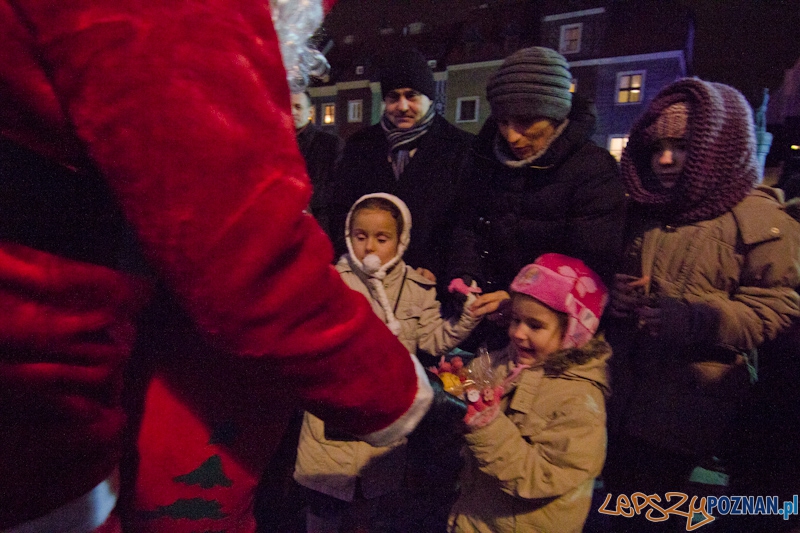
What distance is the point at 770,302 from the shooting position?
67.1 inches

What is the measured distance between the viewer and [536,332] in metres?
1.77

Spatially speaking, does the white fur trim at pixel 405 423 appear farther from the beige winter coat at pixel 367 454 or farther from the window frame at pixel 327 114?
the window frame at pixel 327 114

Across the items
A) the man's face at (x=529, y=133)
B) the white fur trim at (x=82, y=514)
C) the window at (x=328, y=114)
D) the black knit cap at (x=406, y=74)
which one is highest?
the window at (x=328, y=114)

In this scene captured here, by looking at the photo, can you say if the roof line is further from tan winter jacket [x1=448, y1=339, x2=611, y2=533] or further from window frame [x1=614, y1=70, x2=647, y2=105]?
tan winter jacket [x1=448, y1=339, x2=611, y2=533]

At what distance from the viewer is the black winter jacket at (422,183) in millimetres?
2557

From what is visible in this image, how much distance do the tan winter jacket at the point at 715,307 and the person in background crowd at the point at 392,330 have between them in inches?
31.1

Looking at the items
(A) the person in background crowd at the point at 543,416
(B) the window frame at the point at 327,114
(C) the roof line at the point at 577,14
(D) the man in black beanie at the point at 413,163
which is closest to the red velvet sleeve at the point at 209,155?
(A) the person in background crowd at the point at 543,416

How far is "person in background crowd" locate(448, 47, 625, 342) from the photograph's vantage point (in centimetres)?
197

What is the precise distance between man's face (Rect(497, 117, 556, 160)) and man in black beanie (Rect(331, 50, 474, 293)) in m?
0.51

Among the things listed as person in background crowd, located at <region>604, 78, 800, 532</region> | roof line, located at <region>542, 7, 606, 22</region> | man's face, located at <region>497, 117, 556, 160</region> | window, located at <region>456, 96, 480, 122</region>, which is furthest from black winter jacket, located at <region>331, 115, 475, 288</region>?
window, located at <region>456, 96, 480, 122</region>

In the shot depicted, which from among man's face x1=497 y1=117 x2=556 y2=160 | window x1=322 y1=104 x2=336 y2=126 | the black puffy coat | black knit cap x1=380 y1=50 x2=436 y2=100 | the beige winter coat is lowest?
the beige winter coat

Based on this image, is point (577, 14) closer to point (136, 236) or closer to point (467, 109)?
point (467, 109)

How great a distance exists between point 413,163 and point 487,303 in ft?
3.47

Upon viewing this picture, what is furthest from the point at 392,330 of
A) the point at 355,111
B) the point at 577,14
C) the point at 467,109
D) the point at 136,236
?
the point at 355,111
